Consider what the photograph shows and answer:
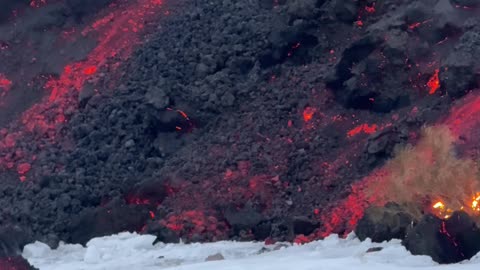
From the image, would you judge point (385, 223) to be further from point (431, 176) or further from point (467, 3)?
point (467, 3)

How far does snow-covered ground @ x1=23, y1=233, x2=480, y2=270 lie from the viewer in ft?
28.1

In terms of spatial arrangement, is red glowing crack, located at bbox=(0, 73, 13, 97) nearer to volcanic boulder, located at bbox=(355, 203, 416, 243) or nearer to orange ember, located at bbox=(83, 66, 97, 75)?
orange ember, located at bbox=(83, 66, 97, 75)

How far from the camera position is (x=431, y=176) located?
9.65 m

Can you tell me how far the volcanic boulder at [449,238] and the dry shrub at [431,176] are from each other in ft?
2.37

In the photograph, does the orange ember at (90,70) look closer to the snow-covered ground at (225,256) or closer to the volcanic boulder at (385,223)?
the snow-covered ground at (225,256)

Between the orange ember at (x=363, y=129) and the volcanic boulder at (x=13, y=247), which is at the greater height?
the volcanic boulder at (x=13, y=247)

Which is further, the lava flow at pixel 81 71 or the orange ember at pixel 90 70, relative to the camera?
the orange ember at pixel 90 70

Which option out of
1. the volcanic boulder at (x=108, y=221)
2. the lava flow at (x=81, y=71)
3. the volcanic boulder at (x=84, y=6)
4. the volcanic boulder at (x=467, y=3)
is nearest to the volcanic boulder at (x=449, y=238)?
the volcanic boulder at (x=108, y=221)

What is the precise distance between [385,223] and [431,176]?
672mm

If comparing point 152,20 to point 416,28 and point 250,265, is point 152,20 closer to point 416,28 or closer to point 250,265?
point 416,28

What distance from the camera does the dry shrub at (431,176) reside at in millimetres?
9328

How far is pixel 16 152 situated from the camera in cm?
1416

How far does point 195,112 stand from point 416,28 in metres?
3.23

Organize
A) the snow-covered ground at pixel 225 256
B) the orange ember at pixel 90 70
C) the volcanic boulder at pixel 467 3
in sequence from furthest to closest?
the orange ember at pixel 90 70
the volcanic boulder at pixel 467 3
the snow-covered ground at pixel 225 256
